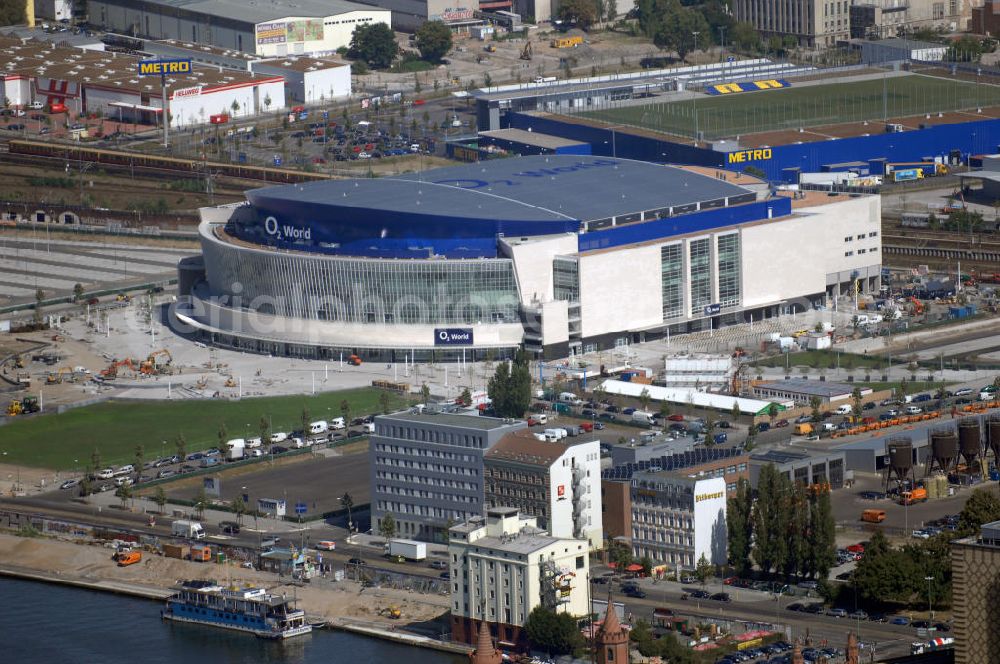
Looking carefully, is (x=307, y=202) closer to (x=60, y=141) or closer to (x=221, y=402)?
(x=221, y=402)

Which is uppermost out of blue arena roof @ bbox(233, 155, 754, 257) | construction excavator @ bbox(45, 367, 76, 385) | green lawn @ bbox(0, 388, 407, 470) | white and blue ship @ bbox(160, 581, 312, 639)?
blue arena roof @ bbox(233, 155, 754, 257)

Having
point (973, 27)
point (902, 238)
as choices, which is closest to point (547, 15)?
point (973, 27)

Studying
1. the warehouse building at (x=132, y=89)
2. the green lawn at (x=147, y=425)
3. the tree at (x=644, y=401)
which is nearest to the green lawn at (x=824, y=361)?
the tree at (x=644, y=401)

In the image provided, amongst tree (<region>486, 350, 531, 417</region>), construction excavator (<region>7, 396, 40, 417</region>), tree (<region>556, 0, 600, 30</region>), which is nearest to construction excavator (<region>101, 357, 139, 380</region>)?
construction excavator (<region>7, 396, 40, 417</region>)

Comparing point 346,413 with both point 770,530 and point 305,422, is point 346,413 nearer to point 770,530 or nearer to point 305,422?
point 305,422

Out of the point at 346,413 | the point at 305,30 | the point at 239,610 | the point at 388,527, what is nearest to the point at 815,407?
the point at 346,413

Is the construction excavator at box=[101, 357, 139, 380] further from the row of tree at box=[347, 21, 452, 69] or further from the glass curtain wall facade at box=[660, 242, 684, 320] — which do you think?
the row of tree at box=[347, 21, 452, 69]

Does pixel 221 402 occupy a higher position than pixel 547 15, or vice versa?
pixel 547 15
